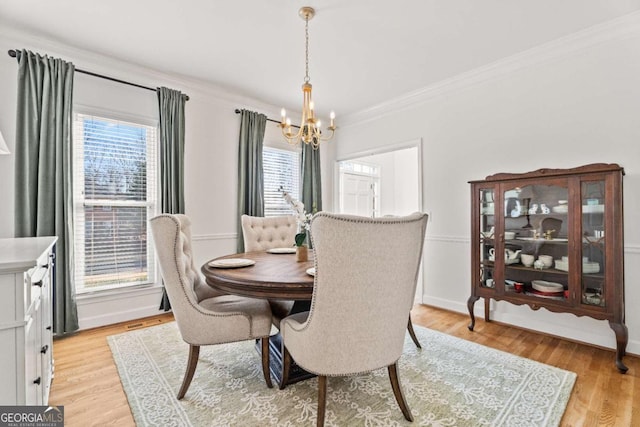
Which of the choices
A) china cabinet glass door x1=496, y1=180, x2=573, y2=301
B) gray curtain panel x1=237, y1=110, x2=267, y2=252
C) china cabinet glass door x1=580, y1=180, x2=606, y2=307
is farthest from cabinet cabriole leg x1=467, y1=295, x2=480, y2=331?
gray curtain panel x1=237, y1=110, x2=267, y2=252

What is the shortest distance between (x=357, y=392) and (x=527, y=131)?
277cm

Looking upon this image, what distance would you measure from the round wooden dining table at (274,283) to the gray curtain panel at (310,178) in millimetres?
2279

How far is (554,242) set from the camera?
2.54 m

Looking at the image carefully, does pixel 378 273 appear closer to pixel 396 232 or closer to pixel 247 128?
pixel 396 232

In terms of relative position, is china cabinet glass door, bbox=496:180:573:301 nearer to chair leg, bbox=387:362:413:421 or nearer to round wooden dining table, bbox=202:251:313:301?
chair leg, bbox=387:362:413:421

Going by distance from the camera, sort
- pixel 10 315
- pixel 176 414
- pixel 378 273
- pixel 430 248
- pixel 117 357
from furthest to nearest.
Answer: pixel 430 248 < pixel 117 357 < pixel 176 414 < pixel 378 273 < pixel 10 315

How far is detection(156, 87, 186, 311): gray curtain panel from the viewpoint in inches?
125

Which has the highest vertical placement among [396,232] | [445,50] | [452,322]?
[445,50]

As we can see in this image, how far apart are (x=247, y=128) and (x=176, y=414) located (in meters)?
3.07

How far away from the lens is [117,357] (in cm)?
229

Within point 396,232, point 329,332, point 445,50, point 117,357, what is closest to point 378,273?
point 396,232

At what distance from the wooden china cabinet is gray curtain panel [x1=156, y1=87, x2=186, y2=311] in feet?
9.97

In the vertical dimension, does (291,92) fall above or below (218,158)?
above

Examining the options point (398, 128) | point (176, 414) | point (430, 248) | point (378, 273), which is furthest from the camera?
point (398, 128)
